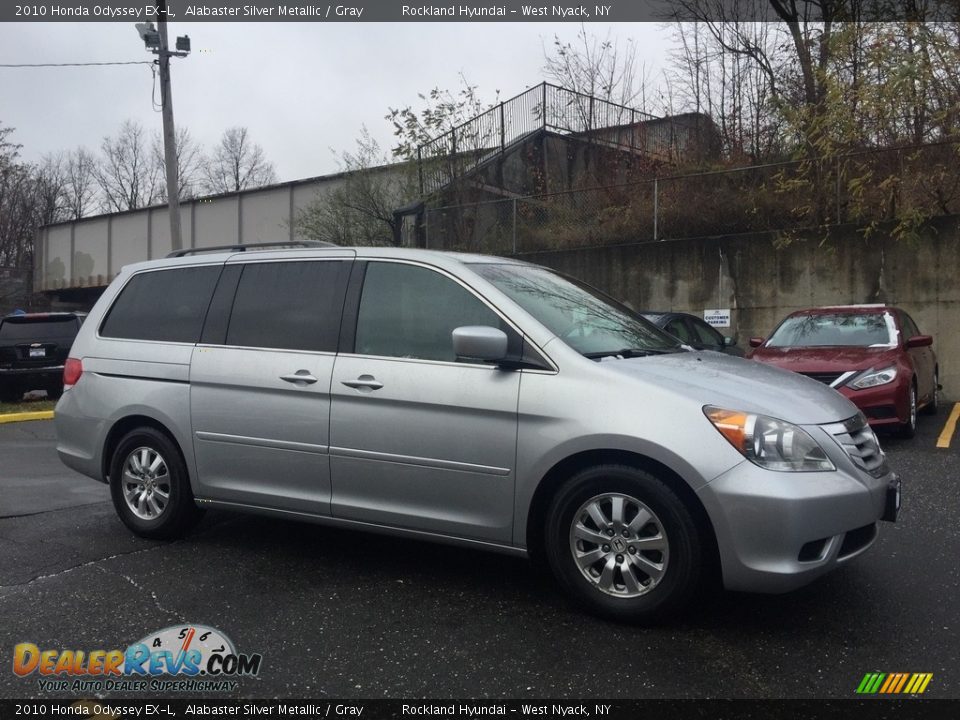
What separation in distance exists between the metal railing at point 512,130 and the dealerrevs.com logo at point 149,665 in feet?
53.4

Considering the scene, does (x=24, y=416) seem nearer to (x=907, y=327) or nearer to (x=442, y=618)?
(x=442, y=618)

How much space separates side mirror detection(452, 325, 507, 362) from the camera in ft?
12.8

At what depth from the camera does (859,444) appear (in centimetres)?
384

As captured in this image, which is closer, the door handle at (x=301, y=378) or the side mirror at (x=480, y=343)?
the side mirror at (x=480, y=343)

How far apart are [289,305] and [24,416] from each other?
30.7 ft

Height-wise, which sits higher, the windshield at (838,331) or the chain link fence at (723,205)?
the chain link fence at (723,205)

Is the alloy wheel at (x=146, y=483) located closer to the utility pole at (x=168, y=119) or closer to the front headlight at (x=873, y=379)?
the front headlight at (x=873, y=379)

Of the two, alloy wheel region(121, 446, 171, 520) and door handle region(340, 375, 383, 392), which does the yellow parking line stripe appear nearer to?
door handle region(340, 375, 383, 392)

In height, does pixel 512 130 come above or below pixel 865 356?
above

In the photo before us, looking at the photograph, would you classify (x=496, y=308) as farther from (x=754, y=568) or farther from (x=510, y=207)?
(x=510, y=207)

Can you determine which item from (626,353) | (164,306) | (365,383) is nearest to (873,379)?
(626,353)

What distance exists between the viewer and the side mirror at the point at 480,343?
3.92m

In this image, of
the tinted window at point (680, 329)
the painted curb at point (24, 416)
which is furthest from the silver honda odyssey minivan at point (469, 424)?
the painted curb at point (24, 416)

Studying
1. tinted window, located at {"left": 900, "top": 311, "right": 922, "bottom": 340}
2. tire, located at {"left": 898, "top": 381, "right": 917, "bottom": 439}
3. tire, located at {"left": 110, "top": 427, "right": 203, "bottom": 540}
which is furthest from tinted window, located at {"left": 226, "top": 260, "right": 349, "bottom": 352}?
tinted window, located at {"left": 900, "top": 311, "right": 922, "bottom": 340}
